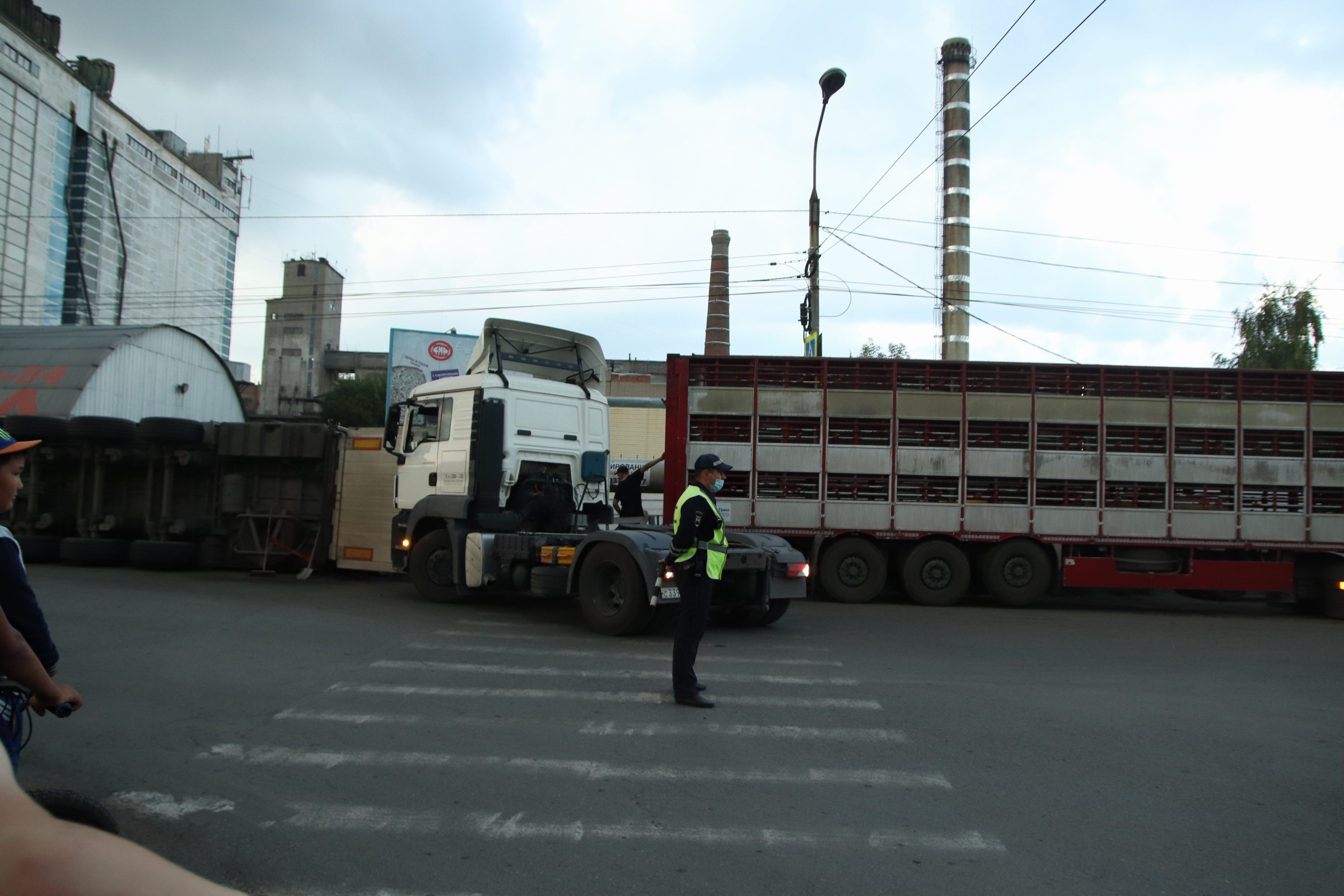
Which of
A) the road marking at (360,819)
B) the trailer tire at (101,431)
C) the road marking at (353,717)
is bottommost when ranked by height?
the road marking at (360,819)

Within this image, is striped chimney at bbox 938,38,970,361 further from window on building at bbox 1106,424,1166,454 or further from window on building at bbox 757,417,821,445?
window on building at bbox 757,417,821,445

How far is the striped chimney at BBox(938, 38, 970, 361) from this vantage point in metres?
37.5

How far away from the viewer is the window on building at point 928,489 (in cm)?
1361

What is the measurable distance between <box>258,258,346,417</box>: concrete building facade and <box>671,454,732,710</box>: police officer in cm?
7357

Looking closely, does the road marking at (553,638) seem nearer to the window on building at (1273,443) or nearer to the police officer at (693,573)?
the police officer at (693,573)

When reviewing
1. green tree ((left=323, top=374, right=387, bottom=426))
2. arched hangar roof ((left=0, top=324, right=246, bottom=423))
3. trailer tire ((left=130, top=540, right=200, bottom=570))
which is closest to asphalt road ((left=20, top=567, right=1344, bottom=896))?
trailer tire ((left=130, top=540, right=200, bottom=570))

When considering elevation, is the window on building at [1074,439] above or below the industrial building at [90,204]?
below

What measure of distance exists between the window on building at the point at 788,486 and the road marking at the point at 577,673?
5.98 meters

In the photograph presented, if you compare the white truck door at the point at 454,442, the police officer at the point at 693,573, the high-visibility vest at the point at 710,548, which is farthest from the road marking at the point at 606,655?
the white truck door at the point at 454,442

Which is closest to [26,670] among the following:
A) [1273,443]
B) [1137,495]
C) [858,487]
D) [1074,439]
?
[858,487]

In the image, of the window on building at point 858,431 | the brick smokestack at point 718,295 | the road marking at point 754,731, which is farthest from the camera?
the brick smokestack at point 718,295

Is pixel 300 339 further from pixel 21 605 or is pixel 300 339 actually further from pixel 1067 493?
pixel 21 605

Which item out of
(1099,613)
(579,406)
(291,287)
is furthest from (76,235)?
(1099,613)

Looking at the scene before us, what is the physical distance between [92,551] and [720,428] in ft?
34.1
